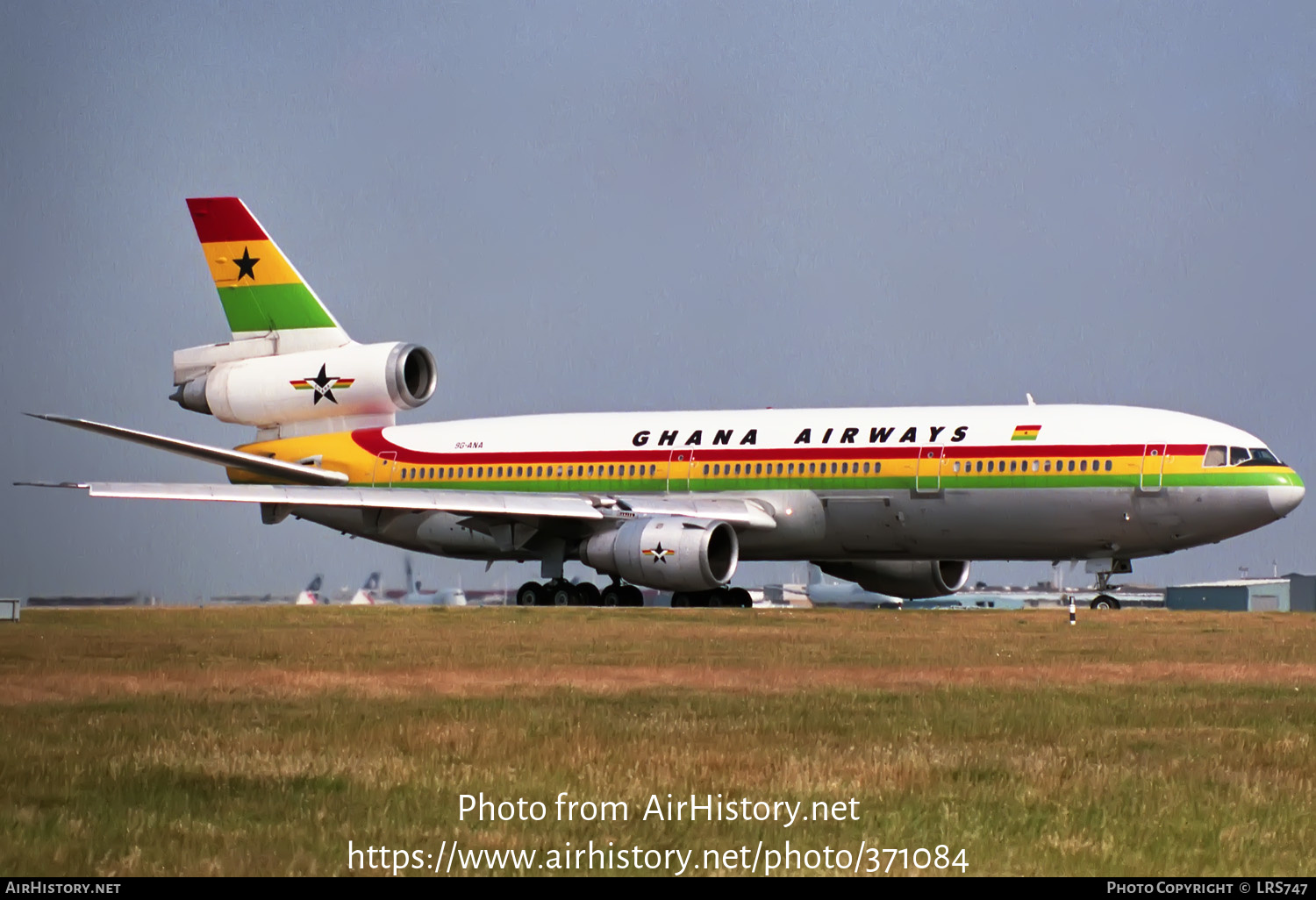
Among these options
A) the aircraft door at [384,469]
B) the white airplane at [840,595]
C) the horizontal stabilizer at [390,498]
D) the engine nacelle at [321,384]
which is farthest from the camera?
the white airplane at [840,595]

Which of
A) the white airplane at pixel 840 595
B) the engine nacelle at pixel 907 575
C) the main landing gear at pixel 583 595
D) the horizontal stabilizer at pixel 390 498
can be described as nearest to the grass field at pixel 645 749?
the horizontal stabilizer at pixel 390 498

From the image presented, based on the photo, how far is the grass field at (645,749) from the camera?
7.59m

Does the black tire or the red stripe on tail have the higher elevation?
the red stripe on tail

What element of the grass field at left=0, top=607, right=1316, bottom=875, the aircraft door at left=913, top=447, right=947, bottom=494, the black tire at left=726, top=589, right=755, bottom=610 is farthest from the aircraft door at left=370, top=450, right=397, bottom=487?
the grass field at left=0, top=607, right=1316, bottom=875

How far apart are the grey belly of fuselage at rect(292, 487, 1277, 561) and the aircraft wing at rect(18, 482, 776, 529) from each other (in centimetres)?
78

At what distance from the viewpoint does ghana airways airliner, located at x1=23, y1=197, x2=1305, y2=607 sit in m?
34.0

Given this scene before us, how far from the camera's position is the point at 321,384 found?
136 ft

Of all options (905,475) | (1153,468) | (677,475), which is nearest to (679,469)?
(677,475)

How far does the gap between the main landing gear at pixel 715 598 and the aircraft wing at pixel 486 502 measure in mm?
2122

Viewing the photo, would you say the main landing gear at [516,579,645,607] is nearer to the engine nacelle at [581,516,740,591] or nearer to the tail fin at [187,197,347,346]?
the engine nacelle at [581,516,740,591]

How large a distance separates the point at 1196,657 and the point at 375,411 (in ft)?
84.5

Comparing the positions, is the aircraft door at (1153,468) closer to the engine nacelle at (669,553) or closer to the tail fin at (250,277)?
the engine nacelle at (669,553)

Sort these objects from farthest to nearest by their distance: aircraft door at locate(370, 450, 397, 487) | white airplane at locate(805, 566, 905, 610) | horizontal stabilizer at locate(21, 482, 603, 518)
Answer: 1. white airplane at locate(805, 566, 905, 610)
2. aircraft door at locate(370, 450, 397, 487)
3. horizontal stabilizer at locate(21, 482, 603, 518)

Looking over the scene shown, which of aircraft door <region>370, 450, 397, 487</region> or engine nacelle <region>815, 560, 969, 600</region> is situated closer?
engine nacelle <region>815, 560, 969, 600</region>
